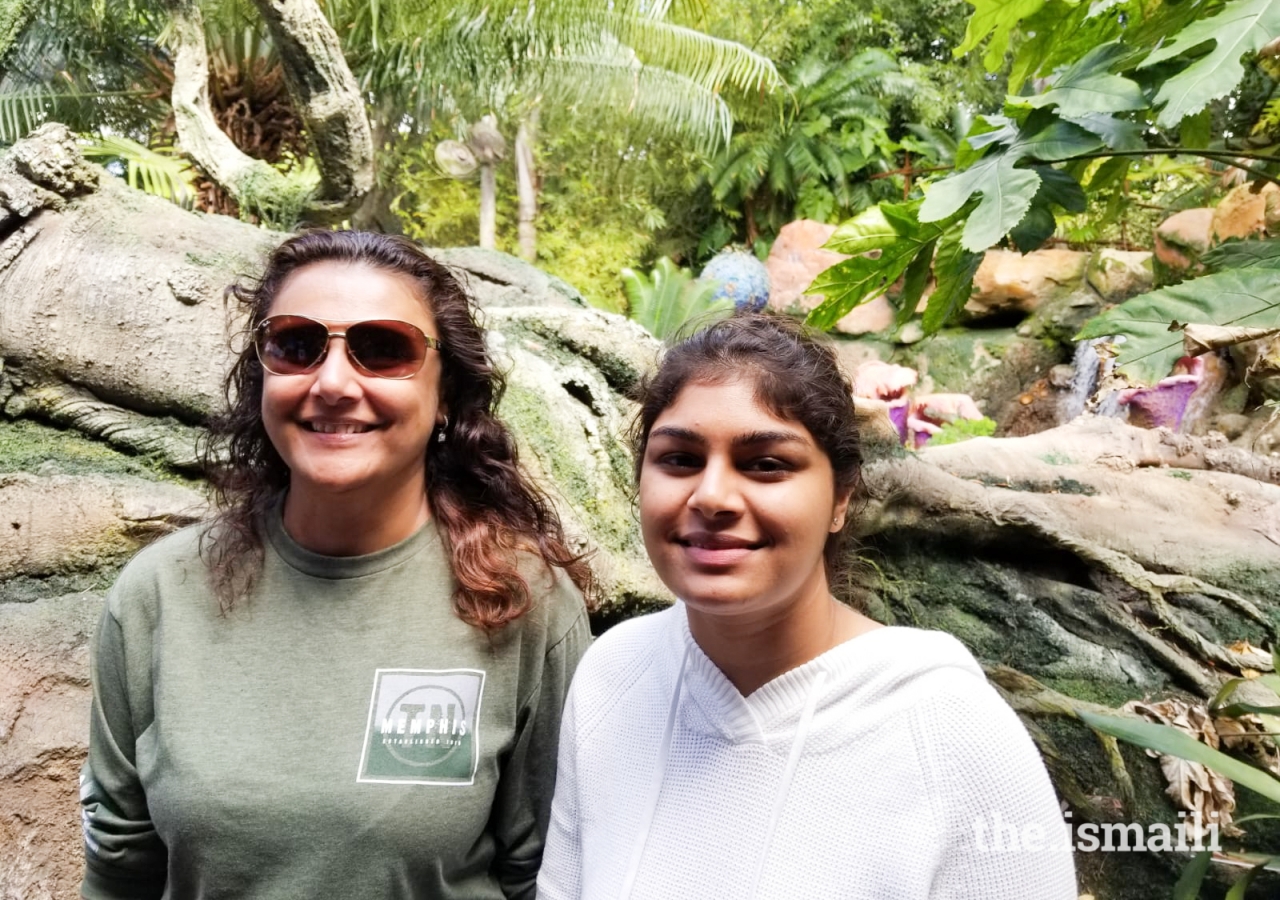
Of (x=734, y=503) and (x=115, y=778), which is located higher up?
(x=734, y=503)

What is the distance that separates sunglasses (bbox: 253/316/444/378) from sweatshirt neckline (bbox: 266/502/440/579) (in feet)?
0.86

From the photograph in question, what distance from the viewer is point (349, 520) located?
131cm

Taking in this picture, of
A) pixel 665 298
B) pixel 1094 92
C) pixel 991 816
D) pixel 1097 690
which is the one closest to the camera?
pixel 991 816

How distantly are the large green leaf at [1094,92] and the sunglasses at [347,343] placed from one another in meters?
1.21

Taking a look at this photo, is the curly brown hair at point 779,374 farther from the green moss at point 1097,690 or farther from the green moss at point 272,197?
the green moss at point 272,197

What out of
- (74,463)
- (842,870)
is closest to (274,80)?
(74,463)

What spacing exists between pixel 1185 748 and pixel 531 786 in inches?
50.5

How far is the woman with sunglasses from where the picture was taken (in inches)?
47.2

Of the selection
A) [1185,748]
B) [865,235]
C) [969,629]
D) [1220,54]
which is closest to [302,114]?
[865,235]

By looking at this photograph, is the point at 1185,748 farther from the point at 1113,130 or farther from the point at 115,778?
the point at 115,778

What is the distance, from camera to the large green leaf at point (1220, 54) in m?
1.37

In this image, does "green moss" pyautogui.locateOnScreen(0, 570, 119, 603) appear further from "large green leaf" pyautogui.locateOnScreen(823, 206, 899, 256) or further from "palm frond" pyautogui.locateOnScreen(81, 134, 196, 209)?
"palm frond" pyautogui.locateOnScreen(81, 134, 196, 209)

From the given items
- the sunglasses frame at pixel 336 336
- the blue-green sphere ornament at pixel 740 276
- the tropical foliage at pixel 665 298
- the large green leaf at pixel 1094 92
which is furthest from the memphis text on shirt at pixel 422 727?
the blue-green sphere ornament at pixel 740 276

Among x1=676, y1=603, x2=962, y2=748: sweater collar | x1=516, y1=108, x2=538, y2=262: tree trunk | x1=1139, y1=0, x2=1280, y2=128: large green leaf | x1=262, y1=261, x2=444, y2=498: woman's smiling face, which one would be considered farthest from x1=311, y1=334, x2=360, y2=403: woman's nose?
x1=516, y1=108, x2=538, y2=262: tree trunk
